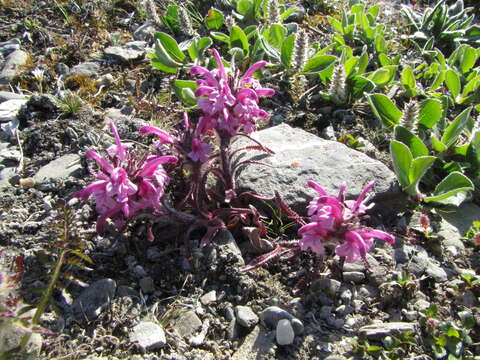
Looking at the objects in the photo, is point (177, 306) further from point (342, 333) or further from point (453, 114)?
point (453, 114)

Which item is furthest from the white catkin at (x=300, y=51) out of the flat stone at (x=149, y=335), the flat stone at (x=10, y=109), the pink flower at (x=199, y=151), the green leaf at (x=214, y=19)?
the flat stone at (x=149, y=335)

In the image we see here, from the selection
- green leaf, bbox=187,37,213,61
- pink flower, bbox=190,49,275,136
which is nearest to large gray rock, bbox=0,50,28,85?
green leaf, bbox=187,37,213,61

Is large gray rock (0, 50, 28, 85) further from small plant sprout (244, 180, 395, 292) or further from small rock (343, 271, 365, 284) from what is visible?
small rock (343, 271, 365, 284)

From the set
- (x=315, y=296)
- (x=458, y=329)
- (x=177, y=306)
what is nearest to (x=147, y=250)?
(x=177, y=306)

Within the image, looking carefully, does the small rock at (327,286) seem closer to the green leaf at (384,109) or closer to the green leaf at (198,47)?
the green leaf at (384,109)

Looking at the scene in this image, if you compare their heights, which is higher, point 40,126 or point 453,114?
point 453,114

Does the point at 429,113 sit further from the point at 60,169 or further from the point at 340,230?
the point at 60,169
